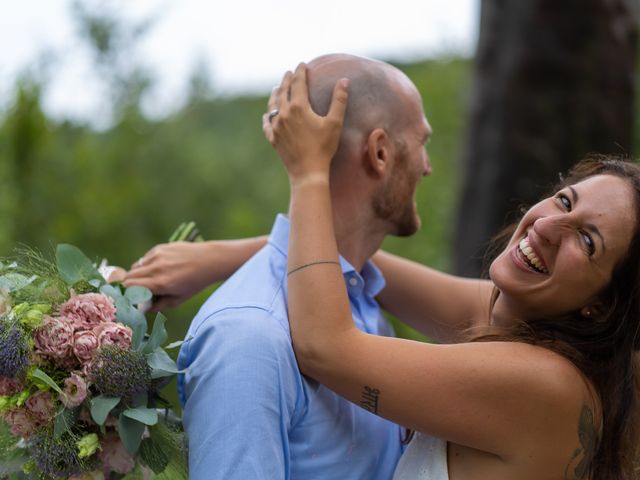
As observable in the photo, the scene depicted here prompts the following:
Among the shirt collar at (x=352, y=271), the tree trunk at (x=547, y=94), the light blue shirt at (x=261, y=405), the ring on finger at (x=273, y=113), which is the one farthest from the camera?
the tree trunk at (x=547, y=94)

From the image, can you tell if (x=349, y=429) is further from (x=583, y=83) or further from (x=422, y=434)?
(x=583, y=83)

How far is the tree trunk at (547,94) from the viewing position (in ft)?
18.7

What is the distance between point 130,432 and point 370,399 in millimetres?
672

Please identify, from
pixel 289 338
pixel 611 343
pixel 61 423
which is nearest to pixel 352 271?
pixel 289 338

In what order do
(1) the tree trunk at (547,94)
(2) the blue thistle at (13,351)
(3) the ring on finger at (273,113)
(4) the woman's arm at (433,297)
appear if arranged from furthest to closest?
1. (1) the tree trunk at (547,94)
2. (4) the woman's arm at (433,297)
3. (3) the ring on finger at (273,113)
4. (2) the blue thistle at (13,351)

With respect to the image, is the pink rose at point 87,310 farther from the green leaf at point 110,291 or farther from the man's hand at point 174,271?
the man's hand at point 174,271

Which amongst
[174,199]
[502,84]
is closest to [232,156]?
[174,199]

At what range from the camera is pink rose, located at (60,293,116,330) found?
2516 millimetres

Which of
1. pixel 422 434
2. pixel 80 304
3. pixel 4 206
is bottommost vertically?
pixel 4 206

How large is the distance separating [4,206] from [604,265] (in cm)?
548

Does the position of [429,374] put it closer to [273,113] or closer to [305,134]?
[305,134]

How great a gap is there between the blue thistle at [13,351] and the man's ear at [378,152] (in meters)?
1.21

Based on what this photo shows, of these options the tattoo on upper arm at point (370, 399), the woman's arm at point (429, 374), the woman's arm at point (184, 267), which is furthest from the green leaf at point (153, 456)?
the woman's arm at point (184, 267)

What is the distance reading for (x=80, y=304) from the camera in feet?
8.39
